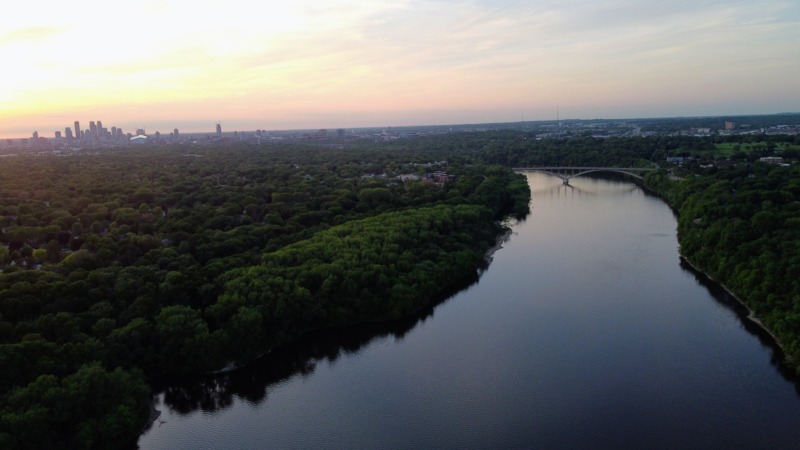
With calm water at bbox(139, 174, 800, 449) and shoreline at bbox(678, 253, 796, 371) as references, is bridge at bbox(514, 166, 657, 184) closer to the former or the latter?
shoreline at bbox(678, 253, 796, 371)

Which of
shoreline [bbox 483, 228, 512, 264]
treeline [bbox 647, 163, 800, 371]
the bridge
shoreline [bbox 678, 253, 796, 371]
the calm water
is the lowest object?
the calm water

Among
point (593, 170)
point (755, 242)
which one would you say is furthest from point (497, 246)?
point (593, 170)

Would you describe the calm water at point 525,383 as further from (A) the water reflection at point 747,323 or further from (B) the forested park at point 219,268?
(B) the forested park at point 219,268

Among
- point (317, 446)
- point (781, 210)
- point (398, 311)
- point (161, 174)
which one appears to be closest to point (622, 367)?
point (398, 311)

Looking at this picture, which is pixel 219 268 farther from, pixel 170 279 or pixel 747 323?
pixel 747 323

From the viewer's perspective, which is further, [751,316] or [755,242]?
[755,242]

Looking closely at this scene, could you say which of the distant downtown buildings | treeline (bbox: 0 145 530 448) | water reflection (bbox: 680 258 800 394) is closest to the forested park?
treeline (bbox: 0 145 530 448)

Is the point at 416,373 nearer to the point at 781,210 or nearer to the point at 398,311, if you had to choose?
the point at 398,311
